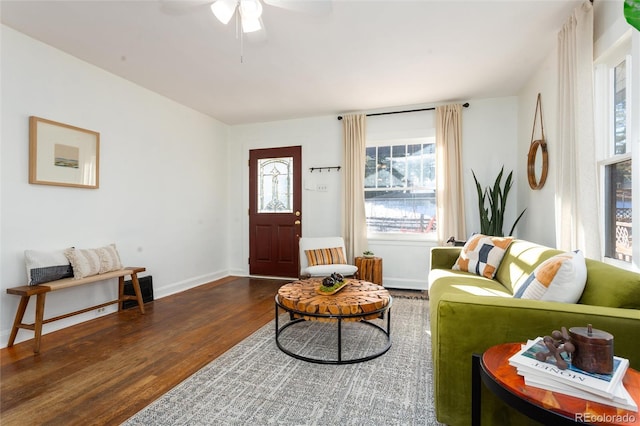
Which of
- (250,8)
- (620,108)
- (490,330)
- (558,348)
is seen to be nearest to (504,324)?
(490,330)

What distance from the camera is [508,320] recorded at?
129 cm

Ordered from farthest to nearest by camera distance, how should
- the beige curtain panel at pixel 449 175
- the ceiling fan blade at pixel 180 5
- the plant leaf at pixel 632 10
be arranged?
the beige curtain panel at pixel 449 175
the ceiling fan blade at pixel 180 5
the plant leaf at pixel 632 10

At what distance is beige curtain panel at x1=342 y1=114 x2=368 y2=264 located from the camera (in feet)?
15.0

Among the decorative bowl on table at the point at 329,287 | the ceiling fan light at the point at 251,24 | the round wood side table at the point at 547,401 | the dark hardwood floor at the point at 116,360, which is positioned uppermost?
the ceiling fan light at the point at 251,24

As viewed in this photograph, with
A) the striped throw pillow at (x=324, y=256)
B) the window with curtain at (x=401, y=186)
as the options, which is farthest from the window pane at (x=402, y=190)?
the striped throw pillow at (x=324, y=256)

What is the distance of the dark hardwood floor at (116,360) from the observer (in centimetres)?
173

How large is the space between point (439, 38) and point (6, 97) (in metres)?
3.60

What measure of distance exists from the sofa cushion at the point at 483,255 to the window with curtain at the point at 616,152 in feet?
2.39

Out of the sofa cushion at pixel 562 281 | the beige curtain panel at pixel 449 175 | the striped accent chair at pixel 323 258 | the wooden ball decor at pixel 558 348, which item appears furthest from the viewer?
the beige curtain panel at pixel 449 175

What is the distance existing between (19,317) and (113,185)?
1.50 metres

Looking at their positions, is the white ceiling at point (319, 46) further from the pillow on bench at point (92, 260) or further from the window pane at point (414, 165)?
the pillow on bench at point (92, 260)

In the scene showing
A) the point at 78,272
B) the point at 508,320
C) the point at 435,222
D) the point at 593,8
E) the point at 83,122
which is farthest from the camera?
the point at 435,222

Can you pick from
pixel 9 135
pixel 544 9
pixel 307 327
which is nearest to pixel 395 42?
pixel 544 9

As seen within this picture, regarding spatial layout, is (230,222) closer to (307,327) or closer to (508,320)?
(307,327)
